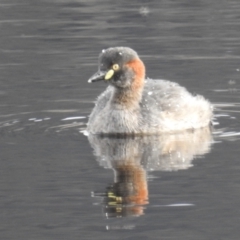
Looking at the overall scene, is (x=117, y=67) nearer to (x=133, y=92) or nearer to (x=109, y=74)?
(x=109, y=74)

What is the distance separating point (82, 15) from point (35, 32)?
6.71ft

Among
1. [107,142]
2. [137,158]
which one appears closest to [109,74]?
[107,142]

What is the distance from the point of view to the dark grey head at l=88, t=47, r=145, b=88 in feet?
42.1

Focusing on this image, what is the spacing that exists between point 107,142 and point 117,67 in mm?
954

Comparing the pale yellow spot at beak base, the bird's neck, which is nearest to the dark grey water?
the bird's neck

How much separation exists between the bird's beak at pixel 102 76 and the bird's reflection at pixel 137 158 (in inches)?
27.0

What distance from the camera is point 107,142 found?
498 inches

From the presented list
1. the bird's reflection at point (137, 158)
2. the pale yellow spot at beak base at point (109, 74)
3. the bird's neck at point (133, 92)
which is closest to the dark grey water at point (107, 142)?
the bird's reflection at point (137, 158)

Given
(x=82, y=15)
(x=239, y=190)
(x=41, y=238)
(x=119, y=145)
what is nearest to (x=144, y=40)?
(x=82, y=15)

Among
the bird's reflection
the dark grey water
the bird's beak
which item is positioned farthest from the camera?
the bird's beak

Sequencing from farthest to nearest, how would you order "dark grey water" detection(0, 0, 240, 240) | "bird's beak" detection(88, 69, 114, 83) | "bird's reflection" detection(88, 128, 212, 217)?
1. "bird's beak" detection(88, 69, 114, 83)
2. "bird's reflection" detection(88, 128, 212, 217)
3. "dark grey water" detection(0, 0, 240, 240)

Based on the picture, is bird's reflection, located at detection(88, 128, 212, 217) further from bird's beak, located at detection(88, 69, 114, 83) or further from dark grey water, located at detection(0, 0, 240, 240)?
bird's beak, located at detection(88, 69, 114, 83)

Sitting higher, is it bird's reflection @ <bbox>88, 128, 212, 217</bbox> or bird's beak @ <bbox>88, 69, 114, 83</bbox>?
bird's beak @ <bbox>88, 69, 114, 83</bbox>

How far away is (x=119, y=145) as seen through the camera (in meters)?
12.4
